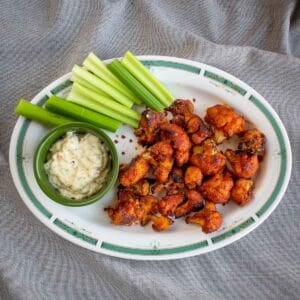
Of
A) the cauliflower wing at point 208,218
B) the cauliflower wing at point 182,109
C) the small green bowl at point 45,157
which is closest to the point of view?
the small green bowl at point 45,157

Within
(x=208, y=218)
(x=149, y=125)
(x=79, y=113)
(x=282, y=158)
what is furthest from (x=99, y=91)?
(x=282, y=158)

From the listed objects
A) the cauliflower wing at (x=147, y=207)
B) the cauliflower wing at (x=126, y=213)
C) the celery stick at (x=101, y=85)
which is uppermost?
the celery stick at (x=101, y=85)

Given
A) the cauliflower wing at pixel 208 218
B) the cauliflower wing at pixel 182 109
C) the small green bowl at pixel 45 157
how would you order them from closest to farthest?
the small green bowl at pixel 45 157
the cauliflower wing at pixel 208 218
the cauliflower wing at pixel 182 109

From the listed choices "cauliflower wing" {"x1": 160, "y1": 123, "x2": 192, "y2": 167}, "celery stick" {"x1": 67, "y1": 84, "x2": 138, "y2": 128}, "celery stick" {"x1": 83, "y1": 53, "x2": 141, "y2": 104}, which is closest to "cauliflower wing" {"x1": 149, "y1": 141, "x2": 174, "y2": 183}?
"cauliflower wing" {"x1": 160, "y1": 123, "x2": 192, "y2": 167}

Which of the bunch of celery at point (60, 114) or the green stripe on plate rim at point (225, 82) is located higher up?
the green stripe on plate rim at point (225, 82)

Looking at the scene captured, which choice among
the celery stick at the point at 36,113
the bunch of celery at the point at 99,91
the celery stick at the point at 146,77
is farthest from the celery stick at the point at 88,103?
the celery stick at the point at 146,77

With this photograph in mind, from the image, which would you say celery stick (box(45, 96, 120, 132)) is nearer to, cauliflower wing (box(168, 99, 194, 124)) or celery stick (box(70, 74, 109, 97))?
celery stick (box(70, 74, 109, 97))

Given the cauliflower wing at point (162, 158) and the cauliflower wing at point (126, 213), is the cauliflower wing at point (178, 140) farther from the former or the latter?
the cauliflower wing at point (126, 213)
